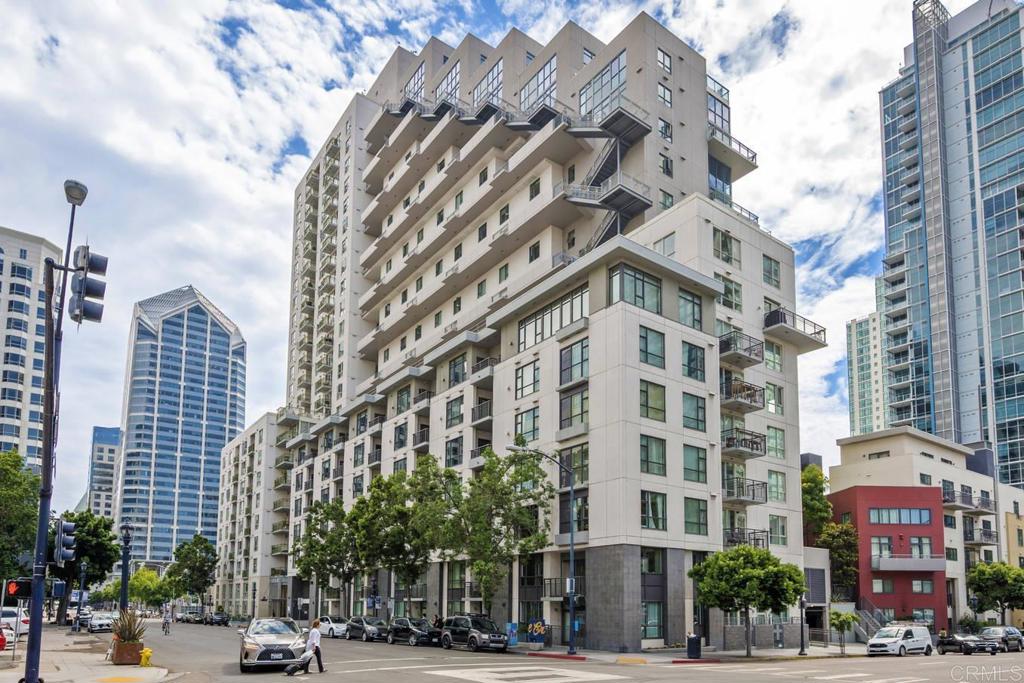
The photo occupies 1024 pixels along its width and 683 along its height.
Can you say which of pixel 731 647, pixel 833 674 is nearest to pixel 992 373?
pixel 731 647

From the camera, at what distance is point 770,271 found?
59.2m

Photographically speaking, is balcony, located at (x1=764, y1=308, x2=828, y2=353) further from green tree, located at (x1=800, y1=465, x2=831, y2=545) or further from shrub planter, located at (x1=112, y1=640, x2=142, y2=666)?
shrub planter, located at (x1=112, y1=640, x2=142, y2=666)

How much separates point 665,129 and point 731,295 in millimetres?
13929

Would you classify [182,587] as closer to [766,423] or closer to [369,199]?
[369,199]

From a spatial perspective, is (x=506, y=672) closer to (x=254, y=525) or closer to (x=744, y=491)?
(x=744, y=491)

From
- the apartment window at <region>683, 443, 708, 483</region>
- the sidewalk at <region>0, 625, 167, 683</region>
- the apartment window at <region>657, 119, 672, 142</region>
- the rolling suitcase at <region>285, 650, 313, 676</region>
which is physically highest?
the apartment window at <region>657, 119, 672, 142</region>

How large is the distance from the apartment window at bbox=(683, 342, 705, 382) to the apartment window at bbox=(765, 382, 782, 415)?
886 cm

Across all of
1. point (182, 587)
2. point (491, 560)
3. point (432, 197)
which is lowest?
point (182, 587)

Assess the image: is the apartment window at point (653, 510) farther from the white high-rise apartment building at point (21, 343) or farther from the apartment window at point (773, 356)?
the white high-rise apartment building at point (21, 343)

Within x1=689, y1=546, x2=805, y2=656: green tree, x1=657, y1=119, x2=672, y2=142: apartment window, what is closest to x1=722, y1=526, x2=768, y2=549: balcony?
x1=689, y1=546, x2=805, y2=656: green tree

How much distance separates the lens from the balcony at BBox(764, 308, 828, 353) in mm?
57500

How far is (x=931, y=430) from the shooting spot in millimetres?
Answer: 123562

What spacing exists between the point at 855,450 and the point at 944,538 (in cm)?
1056

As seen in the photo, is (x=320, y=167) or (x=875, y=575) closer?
(x=875, y=575)
